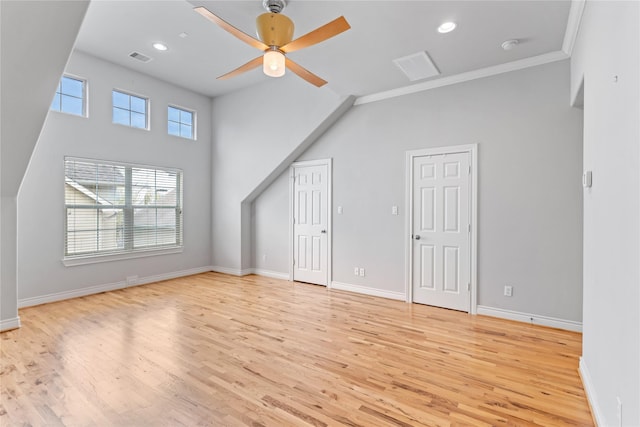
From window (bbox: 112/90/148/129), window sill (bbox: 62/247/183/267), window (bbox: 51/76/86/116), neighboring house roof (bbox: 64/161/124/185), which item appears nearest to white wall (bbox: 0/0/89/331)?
window sill (bbox: 62/247/183/267)

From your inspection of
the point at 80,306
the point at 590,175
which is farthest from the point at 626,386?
the point at 80,306

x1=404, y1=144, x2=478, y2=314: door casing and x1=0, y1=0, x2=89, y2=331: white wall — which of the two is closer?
x1=0, y1=0, x2=89, y2=331: white wall

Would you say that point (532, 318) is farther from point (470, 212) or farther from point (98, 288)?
point (98, 288)

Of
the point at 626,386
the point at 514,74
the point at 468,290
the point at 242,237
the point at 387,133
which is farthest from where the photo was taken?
the point at 242,237

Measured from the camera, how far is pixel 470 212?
3.99 m

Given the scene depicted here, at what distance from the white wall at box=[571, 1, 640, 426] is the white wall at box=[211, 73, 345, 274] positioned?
3.37m

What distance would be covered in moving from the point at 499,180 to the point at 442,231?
37.4 inches

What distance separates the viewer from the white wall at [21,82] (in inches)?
78.9

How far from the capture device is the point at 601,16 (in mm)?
1898

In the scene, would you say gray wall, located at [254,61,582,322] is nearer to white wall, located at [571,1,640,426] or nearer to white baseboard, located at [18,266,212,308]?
white wall, located at [571,1,640,426]

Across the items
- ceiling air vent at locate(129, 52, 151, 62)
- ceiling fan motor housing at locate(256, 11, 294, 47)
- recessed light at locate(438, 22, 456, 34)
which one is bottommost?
ceiling fan motor housing at locate(256, 11, 294, 47)

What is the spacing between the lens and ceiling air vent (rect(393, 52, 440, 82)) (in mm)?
3576

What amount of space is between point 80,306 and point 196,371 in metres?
2.82

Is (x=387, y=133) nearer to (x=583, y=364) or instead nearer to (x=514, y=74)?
(x=514, y=74)
